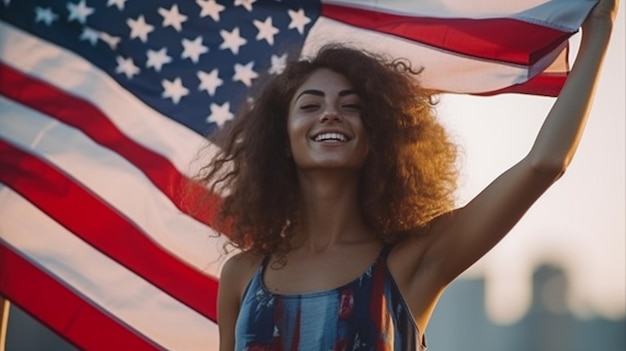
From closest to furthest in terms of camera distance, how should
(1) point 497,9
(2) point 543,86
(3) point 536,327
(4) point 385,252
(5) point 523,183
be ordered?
(5) point 523,183 → (4) point 385,252 → (2) point 543,86 → (1) point 497,9 → (3) point 536,327

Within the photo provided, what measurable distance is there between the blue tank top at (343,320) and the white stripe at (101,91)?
5.40 ft

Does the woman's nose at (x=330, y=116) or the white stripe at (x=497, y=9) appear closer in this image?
the woman's nose at (x=330, y=116)

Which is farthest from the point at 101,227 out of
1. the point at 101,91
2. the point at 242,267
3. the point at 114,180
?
the point at 242,267

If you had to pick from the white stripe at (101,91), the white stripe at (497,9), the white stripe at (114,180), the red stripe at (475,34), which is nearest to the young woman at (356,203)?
the white stripe at (497,9)

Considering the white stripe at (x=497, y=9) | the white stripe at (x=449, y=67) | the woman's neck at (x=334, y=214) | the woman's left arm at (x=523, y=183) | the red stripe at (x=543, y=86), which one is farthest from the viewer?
the white stripe at (x=449, y=67)

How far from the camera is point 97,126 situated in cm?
714

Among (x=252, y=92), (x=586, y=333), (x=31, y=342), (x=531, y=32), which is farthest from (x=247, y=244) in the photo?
(x=586, y=333)

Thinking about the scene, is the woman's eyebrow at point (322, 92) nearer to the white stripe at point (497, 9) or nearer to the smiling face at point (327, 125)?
the smiling face at point (327, 125)

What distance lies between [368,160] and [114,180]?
1.66 m

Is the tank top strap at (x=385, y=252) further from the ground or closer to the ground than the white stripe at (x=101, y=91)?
closer to the ground

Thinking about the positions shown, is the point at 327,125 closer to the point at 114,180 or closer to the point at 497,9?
the point at 497,9

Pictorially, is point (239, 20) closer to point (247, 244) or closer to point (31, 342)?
point (247, 244)

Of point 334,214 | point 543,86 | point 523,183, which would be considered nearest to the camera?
point 523,183

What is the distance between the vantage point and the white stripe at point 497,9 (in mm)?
5941
